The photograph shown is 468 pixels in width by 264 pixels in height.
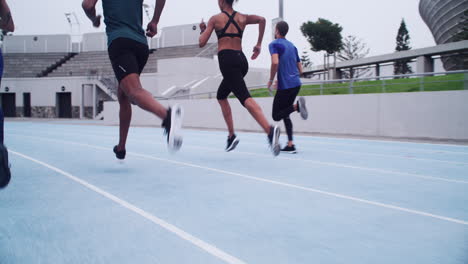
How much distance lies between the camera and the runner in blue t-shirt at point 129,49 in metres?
3.27

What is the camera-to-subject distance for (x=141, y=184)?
11.4 feet

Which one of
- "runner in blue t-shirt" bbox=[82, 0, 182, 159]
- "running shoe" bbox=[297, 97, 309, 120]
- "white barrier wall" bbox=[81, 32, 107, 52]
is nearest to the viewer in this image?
"runner in blue t-shirt" bbox=[82, 0, 182, 159]

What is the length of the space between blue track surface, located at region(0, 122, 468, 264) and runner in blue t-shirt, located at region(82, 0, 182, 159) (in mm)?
687

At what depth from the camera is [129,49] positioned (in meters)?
3.70

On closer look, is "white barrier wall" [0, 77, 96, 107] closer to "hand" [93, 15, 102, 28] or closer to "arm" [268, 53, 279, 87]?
"arm" [268, 53, 279, 87]

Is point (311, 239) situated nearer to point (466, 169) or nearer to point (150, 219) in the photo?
point (150, 219)

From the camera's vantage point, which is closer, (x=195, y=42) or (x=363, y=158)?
(x=363, y=158)

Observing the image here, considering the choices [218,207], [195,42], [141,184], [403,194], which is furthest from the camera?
[195,42]

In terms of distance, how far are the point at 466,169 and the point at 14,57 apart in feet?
173

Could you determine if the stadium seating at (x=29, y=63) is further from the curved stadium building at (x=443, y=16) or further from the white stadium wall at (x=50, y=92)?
the curved stadium building at (x=443, y=16)

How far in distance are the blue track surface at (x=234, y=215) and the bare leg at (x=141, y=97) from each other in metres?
0.67

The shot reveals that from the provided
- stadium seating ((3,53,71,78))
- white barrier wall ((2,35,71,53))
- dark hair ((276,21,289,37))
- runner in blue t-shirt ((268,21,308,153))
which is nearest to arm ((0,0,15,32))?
runner in blue t-shirt ((268,21,308,153))

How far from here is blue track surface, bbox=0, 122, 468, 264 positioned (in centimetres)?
181

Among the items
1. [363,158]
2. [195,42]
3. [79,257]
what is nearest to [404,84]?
[363,158]
